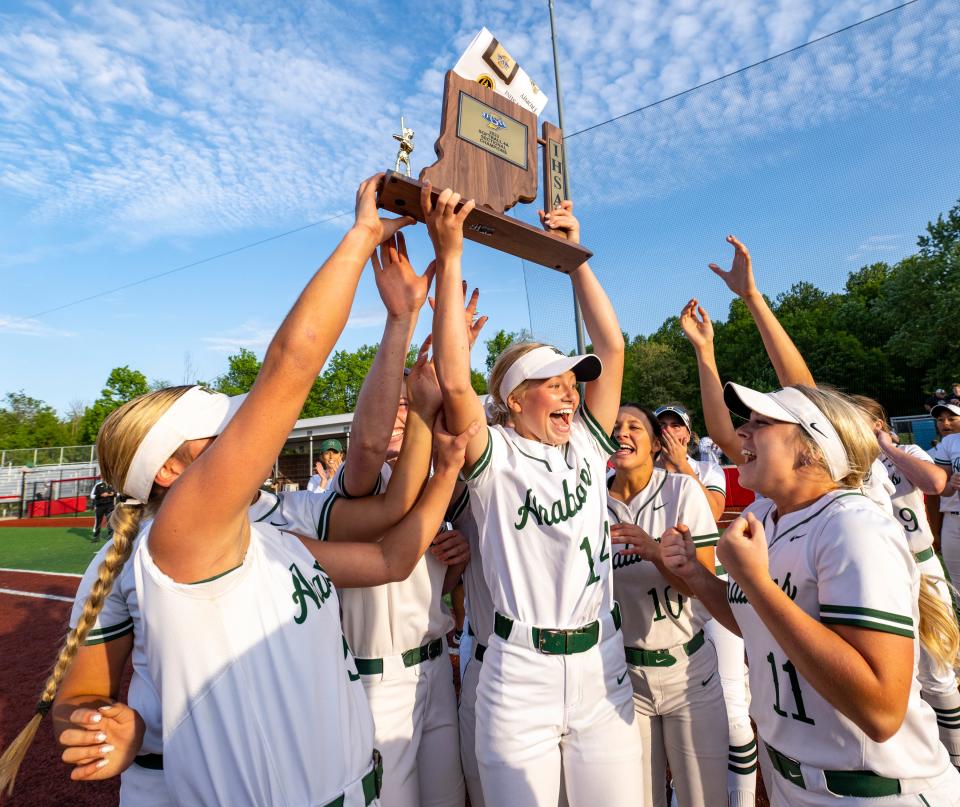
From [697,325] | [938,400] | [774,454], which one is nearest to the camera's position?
[774,454]

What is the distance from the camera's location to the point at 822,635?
1.39m

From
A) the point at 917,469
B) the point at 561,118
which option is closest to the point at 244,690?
the point at 917,469

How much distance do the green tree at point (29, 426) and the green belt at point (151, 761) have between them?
60.1m

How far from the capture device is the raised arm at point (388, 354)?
6.61 feet

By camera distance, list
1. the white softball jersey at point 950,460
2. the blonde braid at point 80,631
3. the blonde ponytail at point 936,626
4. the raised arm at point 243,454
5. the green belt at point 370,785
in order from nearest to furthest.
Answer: the raised arm at point 243,454, the blonde braid at point 80,631, the green belt at point 370,785, the blonde ponytail at point 936,626, the white softball jersey at point 950,460

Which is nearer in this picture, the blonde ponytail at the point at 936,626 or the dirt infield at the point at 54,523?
the blonde ponytail at the point at 936,626

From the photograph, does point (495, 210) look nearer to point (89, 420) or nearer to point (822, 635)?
point (822, 635)

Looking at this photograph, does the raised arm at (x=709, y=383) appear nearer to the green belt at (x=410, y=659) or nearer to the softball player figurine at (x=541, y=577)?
the softball player figurine at (x=541, y=577)

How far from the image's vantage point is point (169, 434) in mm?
1401

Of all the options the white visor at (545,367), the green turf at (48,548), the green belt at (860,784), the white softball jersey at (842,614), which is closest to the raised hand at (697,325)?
the white visor at (545,367)

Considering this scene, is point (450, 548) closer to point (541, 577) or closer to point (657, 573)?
point (541, 577)

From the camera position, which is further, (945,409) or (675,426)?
(945,409)

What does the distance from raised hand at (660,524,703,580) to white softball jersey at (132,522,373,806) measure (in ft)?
3.94

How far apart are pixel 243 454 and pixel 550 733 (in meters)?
1.42
